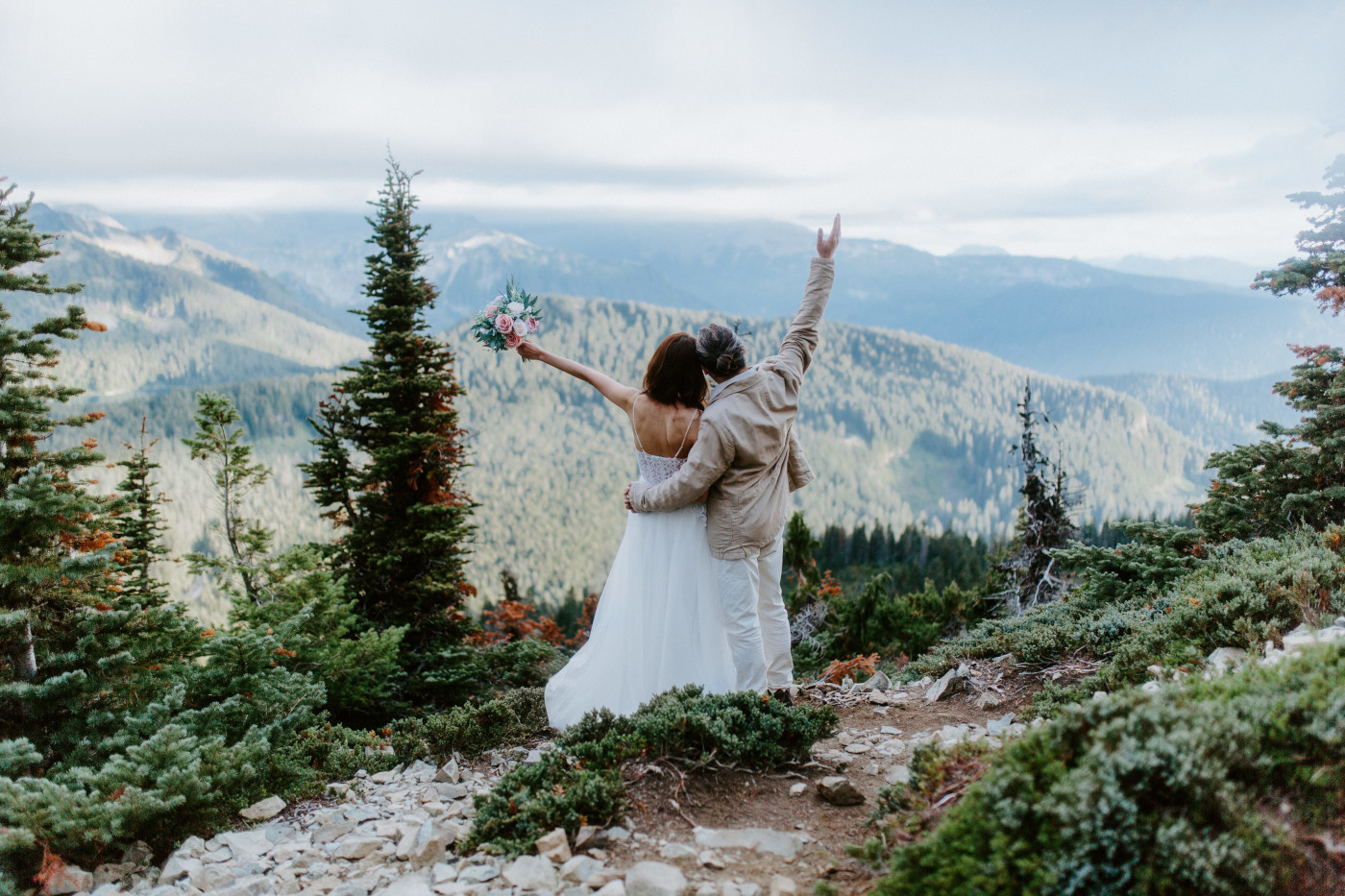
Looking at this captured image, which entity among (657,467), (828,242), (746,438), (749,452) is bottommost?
(657,467)

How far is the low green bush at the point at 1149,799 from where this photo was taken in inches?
94.9

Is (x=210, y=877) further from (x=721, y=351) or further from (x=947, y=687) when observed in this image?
(x=947, y=687)

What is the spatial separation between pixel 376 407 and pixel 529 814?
487 inches

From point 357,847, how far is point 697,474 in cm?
317

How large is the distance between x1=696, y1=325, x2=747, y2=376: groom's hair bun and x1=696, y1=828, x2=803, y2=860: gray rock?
298 centimetres

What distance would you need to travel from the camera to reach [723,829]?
408 centimetres

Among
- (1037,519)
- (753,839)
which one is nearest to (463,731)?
(753,839)

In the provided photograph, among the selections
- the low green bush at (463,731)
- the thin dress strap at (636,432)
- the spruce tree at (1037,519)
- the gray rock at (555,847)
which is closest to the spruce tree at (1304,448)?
the spruce tree at (1037,519)

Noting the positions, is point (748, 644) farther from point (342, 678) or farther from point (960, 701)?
point (342, 678)

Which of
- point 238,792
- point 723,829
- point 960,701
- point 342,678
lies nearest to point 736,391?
point 723,829

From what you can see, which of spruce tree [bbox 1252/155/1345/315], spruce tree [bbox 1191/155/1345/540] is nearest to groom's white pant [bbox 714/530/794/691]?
spruce tree [bbox 1191/155/1345/540]

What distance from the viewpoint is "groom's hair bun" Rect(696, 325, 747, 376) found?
17.1 ft

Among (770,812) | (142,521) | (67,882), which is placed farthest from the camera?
(142,521)

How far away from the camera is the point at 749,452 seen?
512cm
